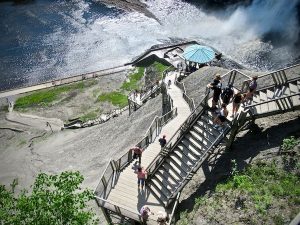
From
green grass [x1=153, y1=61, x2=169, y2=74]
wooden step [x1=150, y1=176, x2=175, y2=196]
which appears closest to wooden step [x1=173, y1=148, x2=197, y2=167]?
wooden step [x1=150, y1=176, x2=175, y2=196]

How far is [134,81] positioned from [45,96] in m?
12.4

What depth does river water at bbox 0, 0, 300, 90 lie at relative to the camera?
52625 millimetres

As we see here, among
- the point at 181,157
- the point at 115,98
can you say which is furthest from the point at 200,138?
the point at 115,98

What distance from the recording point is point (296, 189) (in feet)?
56.2

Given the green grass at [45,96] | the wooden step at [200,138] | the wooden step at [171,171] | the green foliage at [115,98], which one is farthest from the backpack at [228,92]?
the green grass at [45,96]

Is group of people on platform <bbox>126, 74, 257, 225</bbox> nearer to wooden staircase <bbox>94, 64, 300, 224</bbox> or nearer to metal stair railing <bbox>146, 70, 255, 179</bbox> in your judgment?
wooden staircase <bbox>94, 64, 300, 224</bbox>

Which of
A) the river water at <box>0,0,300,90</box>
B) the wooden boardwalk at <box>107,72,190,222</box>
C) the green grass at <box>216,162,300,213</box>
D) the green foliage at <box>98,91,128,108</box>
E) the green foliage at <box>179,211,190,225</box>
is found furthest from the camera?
the river water at <box>0,0,300,90</box>

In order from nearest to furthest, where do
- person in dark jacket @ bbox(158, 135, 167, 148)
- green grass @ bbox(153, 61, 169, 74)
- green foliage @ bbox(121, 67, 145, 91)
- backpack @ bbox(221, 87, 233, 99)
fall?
1. backpack @ bbox(221, 87, 233, 99)
2. person in dark jacket @ bbox(158, 135, 167, 148)
3. green foliage @ bbox(121, 67, 145, 91)
4. green grass @ bbox(153, 61, 169, 74)

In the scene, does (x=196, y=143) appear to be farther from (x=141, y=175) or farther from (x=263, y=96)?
(x=263, y=96)

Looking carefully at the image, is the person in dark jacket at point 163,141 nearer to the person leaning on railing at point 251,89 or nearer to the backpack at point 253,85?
the person leaning on railing at point 251,89

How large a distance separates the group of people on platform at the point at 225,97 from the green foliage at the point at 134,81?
86.9 feet

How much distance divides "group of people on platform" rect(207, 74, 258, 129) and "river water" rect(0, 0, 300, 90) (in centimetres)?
2650

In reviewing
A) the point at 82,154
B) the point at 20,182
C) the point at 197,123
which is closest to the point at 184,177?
the point at 197,123

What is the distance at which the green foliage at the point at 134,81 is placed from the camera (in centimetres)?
4809
